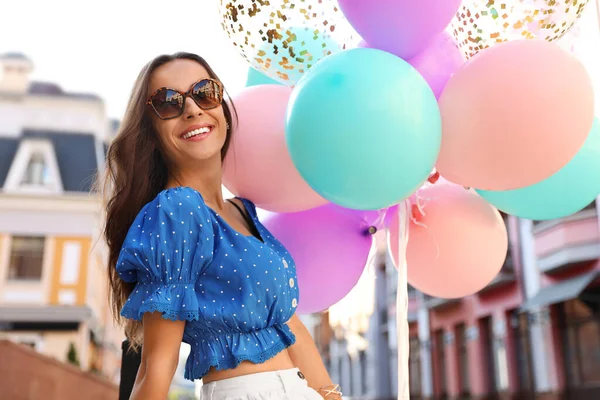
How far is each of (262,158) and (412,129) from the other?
49 centimetres

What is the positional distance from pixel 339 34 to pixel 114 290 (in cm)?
94

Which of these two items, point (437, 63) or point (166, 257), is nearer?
point (166, 257)

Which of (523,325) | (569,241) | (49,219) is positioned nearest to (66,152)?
(49,219)

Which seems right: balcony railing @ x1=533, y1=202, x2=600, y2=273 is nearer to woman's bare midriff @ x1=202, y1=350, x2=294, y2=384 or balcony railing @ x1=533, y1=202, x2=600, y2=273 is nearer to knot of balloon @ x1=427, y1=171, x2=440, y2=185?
knot of balloon @ x1=427, y1=171, x2=440, y2=185

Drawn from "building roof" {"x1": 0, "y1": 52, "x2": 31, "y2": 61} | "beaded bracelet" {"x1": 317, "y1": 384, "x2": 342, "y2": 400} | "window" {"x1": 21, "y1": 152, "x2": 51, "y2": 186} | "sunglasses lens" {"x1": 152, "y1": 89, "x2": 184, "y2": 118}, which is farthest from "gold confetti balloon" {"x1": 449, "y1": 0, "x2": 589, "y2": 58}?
"building roof" {"x1": 0, "y1": 52, "x2": 31, "y2": 61}

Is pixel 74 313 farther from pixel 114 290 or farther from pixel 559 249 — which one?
pixel 114 290

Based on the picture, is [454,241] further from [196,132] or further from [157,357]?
[157,357]

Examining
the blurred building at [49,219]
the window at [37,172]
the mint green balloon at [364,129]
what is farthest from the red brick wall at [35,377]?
the window at [37,172]

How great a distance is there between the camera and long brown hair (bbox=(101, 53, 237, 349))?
53.6 inches

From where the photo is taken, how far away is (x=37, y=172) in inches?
585

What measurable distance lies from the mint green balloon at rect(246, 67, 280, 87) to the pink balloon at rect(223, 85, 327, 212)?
0.25 metres

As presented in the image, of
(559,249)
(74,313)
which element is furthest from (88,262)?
(559,249)

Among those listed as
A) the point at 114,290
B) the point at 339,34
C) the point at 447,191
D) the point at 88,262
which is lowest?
the point at 114,290

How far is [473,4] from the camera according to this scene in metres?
1.73
